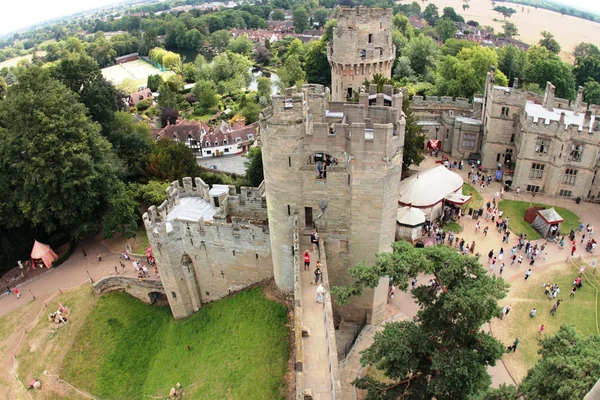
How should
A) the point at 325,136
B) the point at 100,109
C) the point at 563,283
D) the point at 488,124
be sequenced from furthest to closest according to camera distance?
the point at 100,109 → the point at 488,124 → the point at 563,283 → the point at 325,136

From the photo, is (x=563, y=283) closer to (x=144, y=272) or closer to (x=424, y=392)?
(x=424, y=392)

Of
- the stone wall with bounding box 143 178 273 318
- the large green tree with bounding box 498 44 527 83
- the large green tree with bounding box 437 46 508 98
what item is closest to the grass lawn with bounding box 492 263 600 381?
the stone wall with bounding box 143 178 273 318

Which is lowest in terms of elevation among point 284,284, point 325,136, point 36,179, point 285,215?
point 284,284

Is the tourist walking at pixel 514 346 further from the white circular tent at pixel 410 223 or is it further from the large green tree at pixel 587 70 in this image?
the large green tree at pixel 587 70

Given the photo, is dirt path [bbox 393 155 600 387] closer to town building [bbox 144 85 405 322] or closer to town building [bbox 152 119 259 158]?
town building [bbox 144 85 405 322]

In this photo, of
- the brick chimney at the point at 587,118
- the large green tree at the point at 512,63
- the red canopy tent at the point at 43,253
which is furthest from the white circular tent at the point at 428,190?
the large green tree at the point at 512,63

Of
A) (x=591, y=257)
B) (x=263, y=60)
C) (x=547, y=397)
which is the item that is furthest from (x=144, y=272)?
(x=263, y=60)

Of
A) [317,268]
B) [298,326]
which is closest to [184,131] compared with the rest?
[317,268]
